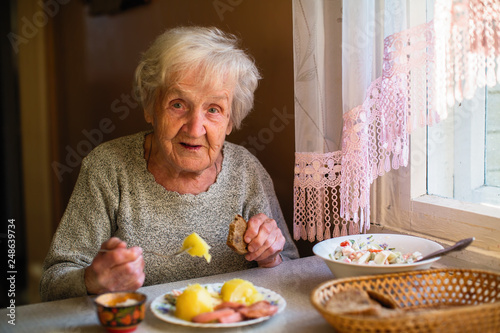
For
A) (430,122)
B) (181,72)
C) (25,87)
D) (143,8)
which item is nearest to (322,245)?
(430,122)

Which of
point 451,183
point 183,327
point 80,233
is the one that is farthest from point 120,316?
point 451,183

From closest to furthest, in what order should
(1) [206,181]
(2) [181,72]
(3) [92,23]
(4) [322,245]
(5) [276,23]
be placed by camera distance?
(4) [322,245] → (2) [181,72] → (1) [206,181] → (5) [276,23] → (3) [92,23]

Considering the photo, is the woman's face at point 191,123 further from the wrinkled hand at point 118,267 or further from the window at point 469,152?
the window at point 469,152

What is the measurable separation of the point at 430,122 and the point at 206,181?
0.72 meters

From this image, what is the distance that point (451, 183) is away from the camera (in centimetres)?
150

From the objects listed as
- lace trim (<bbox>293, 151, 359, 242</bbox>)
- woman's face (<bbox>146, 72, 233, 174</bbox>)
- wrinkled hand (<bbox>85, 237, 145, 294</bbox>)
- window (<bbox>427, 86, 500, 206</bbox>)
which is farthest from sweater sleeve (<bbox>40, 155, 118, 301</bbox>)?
window (<bbox>427, 86, 500, 206</bbox>)

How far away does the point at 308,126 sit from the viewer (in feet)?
5.06

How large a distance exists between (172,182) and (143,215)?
0.14 metres

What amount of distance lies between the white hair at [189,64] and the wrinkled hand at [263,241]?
17.6 inches

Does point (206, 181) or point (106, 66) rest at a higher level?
point (106, 66)

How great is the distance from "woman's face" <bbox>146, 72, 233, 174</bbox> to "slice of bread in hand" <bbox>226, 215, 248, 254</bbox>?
0.28 m

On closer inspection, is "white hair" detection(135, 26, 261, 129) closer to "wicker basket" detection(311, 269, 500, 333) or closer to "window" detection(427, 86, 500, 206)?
"window" detection(427, 86, 500, 206)

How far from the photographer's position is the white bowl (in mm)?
1031

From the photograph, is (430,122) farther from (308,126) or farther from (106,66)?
(106,66)
